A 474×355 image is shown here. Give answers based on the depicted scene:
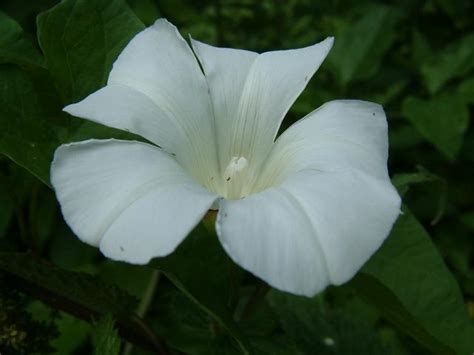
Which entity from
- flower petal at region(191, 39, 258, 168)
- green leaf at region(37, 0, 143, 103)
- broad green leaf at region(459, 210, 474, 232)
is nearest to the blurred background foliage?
green leaf at region(37, 0, 143, 103)

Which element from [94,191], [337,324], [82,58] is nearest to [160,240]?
[94,191]

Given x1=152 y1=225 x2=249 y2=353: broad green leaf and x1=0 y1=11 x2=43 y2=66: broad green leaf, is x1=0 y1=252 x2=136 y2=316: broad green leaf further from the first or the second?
x1=0 y1=11 x2=43 y2=66: broad green leaf

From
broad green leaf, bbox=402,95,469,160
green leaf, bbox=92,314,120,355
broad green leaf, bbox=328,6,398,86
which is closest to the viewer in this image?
green leaf, bbox=92,314,120,355

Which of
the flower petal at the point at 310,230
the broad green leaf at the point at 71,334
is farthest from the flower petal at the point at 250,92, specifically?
the broad green leaf at the point at 71,334

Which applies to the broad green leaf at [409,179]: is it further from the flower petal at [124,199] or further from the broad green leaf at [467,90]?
the broad green leaf at [467,90]

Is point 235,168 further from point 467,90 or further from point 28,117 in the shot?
point 467,90

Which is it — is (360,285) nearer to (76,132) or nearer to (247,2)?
(76,132)
